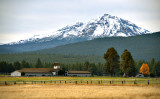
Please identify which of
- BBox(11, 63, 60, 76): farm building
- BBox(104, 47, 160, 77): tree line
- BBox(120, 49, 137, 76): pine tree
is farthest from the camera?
BBox(11, 63, 60, 76): farm building

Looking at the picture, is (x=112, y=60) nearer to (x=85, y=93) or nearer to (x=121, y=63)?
(x=121, y=63)

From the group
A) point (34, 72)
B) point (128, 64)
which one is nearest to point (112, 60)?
point (128, 64)

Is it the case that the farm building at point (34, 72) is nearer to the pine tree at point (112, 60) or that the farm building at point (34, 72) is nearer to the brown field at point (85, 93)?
the pine tree at point (112, 60)

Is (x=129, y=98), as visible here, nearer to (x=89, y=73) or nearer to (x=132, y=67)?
(x=132, y=67)

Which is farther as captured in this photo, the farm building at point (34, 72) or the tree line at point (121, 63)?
the farm building at point (34, 72)

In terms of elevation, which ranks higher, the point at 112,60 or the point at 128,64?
the point at 112,60

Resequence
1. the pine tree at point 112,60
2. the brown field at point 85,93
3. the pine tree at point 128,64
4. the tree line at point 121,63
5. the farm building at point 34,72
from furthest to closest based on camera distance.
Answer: the farm building at point 34,72 → the pine tree at point 112,60 → the tree line at point 121,63 → the pine tree at point 128,64 → the brown field at point 85,93

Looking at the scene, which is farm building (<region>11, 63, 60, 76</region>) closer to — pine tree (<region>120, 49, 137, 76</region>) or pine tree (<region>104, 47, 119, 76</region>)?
pine tree (<region>104, 47, 119, 76</region>)

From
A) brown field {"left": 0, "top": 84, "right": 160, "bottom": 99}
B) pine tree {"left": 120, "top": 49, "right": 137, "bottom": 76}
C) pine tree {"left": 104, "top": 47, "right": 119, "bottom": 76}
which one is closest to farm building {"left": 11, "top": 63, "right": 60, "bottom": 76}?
pine tree {"left": 104, "top": 47, "right": 119, "bottom": 76}

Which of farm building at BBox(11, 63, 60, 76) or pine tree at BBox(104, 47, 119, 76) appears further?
farm building at BBox(11, 63, 60, 76)

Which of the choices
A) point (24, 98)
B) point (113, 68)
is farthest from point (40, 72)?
point (24, 98)

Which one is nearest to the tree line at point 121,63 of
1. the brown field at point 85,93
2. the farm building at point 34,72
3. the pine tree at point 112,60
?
the pine tree at point 112,60

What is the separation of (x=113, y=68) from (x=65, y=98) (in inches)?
2740

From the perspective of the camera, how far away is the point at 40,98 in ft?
127
